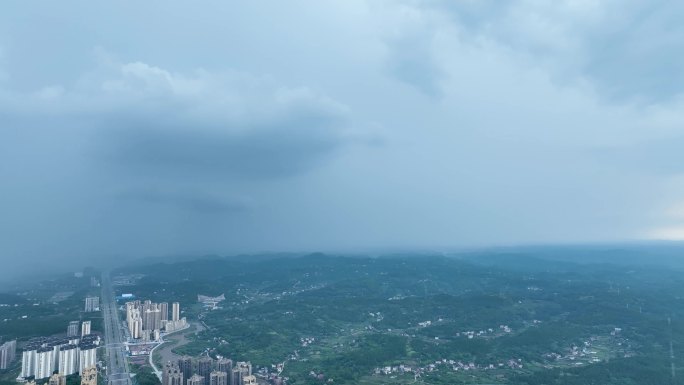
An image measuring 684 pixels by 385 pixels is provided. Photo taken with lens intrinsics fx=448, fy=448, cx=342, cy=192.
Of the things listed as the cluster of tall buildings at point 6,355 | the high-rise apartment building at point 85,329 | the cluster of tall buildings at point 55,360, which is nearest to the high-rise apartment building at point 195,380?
the cluster of tall buildings at point 55,360

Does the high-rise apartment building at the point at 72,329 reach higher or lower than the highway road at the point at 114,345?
higher

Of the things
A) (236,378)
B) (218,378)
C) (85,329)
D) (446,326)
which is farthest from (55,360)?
(446,326)

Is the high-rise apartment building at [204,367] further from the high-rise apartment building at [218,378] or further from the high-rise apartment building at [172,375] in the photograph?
the high-rise apartment building at [218,378]

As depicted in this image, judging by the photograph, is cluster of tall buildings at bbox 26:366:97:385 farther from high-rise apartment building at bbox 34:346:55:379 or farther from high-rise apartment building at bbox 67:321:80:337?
high-rise apartment building at bbox 67:321:80:337

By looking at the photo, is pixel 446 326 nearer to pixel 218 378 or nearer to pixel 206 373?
pixel 206 373

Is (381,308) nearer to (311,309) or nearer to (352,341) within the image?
(311,309)

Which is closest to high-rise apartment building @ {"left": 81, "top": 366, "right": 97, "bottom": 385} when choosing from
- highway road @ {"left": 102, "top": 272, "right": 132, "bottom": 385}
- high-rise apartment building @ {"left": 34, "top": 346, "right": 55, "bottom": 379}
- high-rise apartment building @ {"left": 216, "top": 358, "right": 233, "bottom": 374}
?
highway road @ {"left": 102, "top": 272, "right": 132, "bottom": 385}
